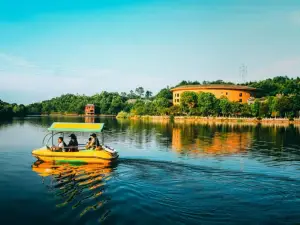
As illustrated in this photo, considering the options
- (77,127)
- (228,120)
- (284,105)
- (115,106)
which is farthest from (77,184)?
(115,106)

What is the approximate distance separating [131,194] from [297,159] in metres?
16.3

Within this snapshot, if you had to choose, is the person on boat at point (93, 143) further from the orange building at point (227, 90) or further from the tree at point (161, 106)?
the orange building at point (227, 90)

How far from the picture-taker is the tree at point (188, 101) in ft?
347

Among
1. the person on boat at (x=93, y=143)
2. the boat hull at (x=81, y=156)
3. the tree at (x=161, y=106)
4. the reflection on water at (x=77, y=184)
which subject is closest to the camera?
the reflection on water at (x=77, y=184)

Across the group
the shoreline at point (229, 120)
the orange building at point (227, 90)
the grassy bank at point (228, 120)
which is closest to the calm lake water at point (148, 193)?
the shoreline at point (229, 120)

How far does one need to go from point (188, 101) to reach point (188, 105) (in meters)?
1.65

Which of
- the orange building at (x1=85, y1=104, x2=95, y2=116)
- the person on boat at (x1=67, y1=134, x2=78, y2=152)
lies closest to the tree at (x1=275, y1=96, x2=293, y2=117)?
the person on boat at (x1=67, y1=134, x2=78, y2=152)

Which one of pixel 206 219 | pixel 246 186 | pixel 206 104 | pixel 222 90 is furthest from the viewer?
pixel 222 90

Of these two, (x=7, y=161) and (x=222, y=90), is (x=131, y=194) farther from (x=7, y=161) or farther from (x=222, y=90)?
(x=222, y=90)

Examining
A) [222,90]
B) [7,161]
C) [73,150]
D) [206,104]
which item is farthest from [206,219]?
[222,90]

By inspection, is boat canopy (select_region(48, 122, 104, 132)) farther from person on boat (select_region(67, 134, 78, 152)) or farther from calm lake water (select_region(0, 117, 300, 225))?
calm lake water (select_region(0, 117, 300, 225))

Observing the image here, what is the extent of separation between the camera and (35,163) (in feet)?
69.2

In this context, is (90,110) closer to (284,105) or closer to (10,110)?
(10,110)

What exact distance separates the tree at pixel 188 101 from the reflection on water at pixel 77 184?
87.1 metres
